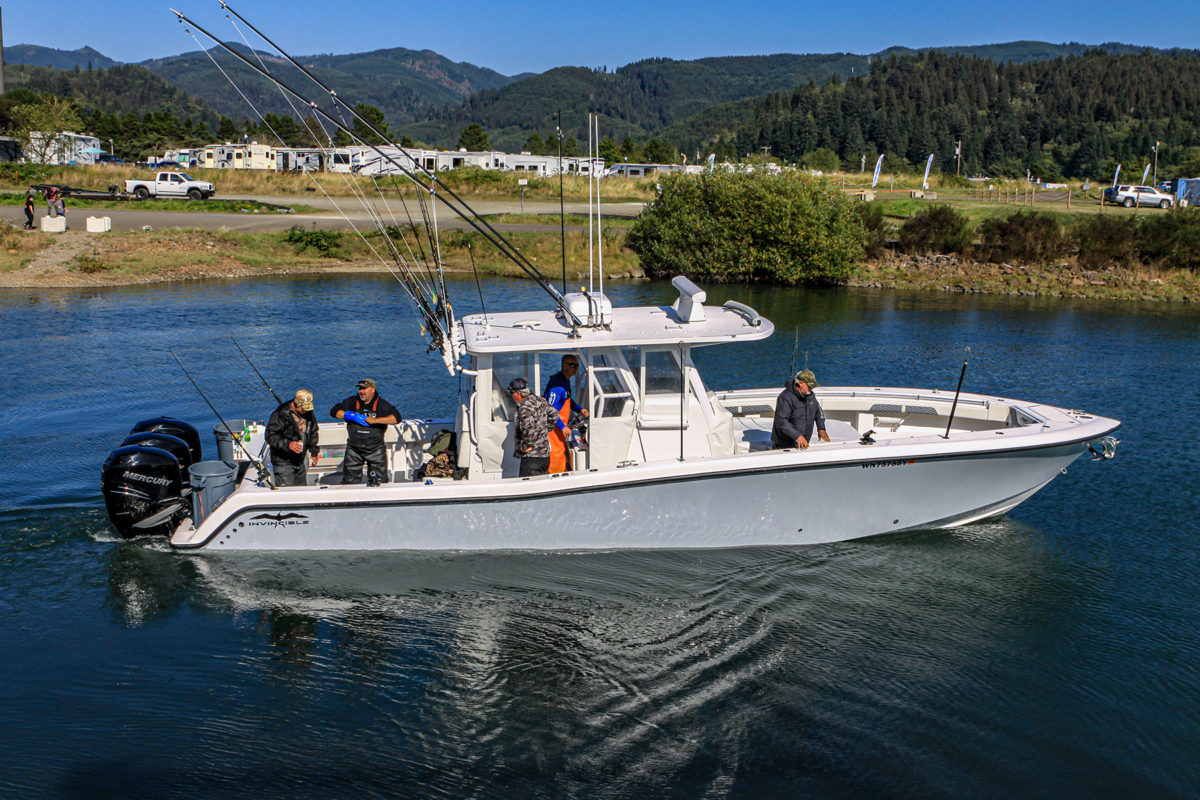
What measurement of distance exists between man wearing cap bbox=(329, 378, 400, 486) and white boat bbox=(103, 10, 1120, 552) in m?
0.29

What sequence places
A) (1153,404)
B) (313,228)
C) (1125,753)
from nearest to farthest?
(1125,753), (1153,404), (313,228)

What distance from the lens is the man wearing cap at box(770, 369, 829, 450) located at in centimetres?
963

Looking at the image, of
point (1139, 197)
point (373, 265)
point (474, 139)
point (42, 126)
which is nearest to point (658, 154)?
point (474, 139)

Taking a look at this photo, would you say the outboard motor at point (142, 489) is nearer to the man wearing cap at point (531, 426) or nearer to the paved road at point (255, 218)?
the man wearing cap at point (531, 426)

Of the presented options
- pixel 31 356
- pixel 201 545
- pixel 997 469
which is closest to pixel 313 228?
pixel 31 356

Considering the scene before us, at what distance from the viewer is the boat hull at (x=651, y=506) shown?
909cm

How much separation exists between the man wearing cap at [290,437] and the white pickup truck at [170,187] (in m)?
41.2

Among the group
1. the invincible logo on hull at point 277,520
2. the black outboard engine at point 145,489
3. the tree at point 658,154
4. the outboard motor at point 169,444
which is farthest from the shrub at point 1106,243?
the tree at point 658,154

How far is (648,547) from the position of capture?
31.7 feet

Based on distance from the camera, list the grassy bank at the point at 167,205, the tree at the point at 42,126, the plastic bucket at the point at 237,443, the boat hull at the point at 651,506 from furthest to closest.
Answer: the tree at the point at 42,126
the grassy bank at the point at 167,205
the plastic bucket at the point at 237,443
the boat hull at the point at 651,506

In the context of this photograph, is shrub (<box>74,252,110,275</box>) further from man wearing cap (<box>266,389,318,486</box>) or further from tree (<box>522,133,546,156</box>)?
tree (<box>522,133,546,156</box>)

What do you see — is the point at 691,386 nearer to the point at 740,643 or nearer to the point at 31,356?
the point at 740,643

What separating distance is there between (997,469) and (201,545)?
7902mm

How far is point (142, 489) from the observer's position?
920 centimetres
